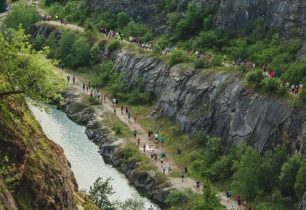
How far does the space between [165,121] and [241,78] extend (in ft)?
46.9

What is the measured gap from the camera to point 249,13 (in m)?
104

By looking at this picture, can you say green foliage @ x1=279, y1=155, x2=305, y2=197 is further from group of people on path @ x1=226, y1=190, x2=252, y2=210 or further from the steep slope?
the steep slope

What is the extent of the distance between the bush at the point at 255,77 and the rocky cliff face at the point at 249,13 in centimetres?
1644

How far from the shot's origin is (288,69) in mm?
83750

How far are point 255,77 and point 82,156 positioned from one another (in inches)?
961

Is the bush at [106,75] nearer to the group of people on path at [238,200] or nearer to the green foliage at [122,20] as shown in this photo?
the green foliage at [122,20]

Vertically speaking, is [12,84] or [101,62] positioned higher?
[12,84]

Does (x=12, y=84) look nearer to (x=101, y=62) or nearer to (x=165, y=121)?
(x=165, y=121)

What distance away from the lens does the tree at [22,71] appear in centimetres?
3177

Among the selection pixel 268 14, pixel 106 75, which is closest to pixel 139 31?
pixel 106 75

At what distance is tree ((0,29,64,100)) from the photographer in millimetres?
31766

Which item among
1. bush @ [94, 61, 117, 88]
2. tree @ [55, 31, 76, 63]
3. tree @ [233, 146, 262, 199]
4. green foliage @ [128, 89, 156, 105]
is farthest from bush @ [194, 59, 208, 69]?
tree @ [55, 31, 76, 63]

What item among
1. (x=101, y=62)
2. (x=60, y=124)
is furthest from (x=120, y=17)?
(x=60, y=124)

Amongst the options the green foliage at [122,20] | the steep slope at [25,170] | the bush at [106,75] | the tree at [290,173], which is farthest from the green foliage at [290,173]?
the green foliage at [122,20]
